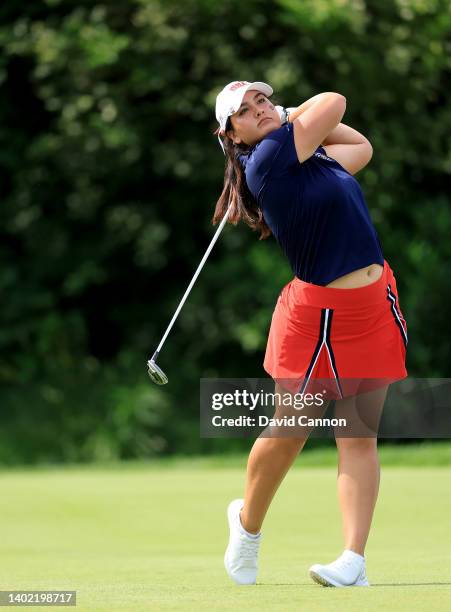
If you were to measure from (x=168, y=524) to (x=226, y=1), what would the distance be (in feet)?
23.3

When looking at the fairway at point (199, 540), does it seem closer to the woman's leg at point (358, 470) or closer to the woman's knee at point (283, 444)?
the woman's leg at point (358, 470)

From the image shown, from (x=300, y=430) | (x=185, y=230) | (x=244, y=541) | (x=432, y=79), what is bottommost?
(x=185, y=230)

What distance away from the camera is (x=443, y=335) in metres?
11.8

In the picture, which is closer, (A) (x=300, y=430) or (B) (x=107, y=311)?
(A) (x=300, y=430)

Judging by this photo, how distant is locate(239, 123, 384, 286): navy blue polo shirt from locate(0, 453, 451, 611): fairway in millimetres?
927

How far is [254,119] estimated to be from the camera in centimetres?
381

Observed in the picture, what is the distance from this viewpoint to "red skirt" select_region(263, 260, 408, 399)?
3.76 meters

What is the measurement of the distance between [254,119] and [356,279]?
56 cm

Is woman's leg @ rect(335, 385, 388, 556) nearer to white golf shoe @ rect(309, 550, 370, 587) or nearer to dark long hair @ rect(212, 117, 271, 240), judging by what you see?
white golf shoe @ rect(309, 550, 370, 587)

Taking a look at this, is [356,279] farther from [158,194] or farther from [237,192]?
[158,194]

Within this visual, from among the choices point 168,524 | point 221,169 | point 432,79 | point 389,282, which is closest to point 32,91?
point 221,169

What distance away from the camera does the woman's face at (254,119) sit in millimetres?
3803

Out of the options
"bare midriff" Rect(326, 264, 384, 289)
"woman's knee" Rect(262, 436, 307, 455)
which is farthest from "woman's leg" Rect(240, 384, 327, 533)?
"bare midriff" Rect(326, 264, 384, 289)

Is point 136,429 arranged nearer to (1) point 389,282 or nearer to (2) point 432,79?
(2) point 432,79
